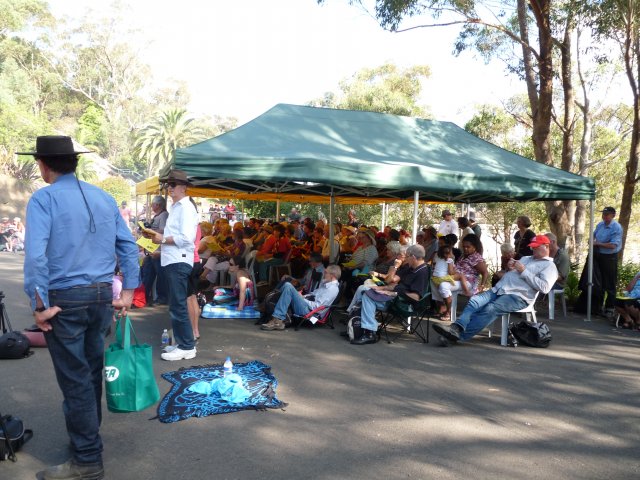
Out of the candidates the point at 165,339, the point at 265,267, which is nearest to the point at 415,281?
the point at 165,339

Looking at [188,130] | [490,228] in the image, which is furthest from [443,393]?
[188,130]

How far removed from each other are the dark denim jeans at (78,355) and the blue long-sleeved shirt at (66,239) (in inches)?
3.1

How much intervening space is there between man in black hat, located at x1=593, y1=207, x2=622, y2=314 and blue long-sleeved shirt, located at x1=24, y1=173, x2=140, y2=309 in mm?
7878

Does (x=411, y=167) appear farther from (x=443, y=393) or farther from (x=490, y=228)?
(x=490, y=228)

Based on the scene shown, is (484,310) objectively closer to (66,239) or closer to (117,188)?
(66,239)

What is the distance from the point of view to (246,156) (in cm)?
653

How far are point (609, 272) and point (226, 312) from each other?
6.20 metres

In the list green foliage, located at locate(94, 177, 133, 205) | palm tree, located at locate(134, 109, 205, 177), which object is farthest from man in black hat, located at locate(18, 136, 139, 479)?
palm tree, located at locate(134, 109, 205, 177)

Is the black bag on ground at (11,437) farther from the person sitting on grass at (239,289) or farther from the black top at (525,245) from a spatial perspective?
the black top at (525,245)

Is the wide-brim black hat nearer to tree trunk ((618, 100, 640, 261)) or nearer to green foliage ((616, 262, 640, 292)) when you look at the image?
green foliage ((616, 262, 640, 292))

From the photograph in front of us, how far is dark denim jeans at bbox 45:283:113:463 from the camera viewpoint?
2.86 meters

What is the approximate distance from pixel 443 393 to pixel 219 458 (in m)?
2.22

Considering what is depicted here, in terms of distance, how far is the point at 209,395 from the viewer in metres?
4.41

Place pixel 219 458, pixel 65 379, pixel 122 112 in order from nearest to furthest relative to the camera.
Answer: pixel 65 379, pixel 219 458, pixel 122 112
